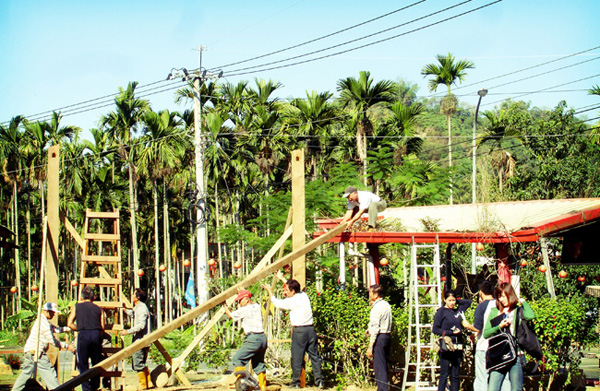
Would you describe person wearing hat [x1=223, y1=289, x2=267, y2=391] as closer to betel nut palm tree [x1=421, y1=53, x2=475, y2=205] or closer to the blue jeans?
the blue jeans

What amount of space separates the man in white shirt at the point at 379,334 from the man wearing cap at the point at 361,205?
1.55 metres

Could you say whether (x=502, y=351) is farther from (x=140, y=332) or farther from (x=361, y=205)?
(x=140, y=332)

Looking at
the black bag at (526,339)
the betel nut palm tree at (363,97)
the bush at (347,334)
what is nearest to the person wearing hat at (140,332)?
the bush at (347,334)

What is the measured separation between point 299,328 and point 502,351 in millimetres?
3825

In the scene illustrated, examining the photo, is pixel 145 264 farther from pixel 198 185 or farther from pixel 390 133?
pixel 198 185

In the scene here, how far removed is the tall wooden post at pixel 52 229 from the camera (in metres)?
10.8

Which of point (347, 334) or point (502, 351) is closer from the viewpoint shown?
point (502, 351)

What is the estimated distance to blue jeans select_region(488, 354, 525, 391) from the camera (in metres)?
7.74

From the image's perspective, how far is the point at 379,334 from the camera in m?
10.1

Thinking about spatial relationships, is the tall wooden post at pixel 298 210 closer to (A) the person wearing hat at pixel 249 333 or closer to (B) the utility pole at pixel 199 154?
(A) the person wearing hat at pixel 249 333

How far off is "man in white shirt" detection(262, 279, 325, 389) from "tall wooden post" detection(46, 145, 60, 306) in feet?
11.5

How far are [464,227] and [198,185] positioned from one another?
12.8m

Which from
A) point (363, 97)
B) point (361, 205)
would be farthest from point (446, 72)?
point (361, 205)

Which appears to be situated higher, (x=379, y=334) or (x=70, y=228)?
(x=70, y=228)
